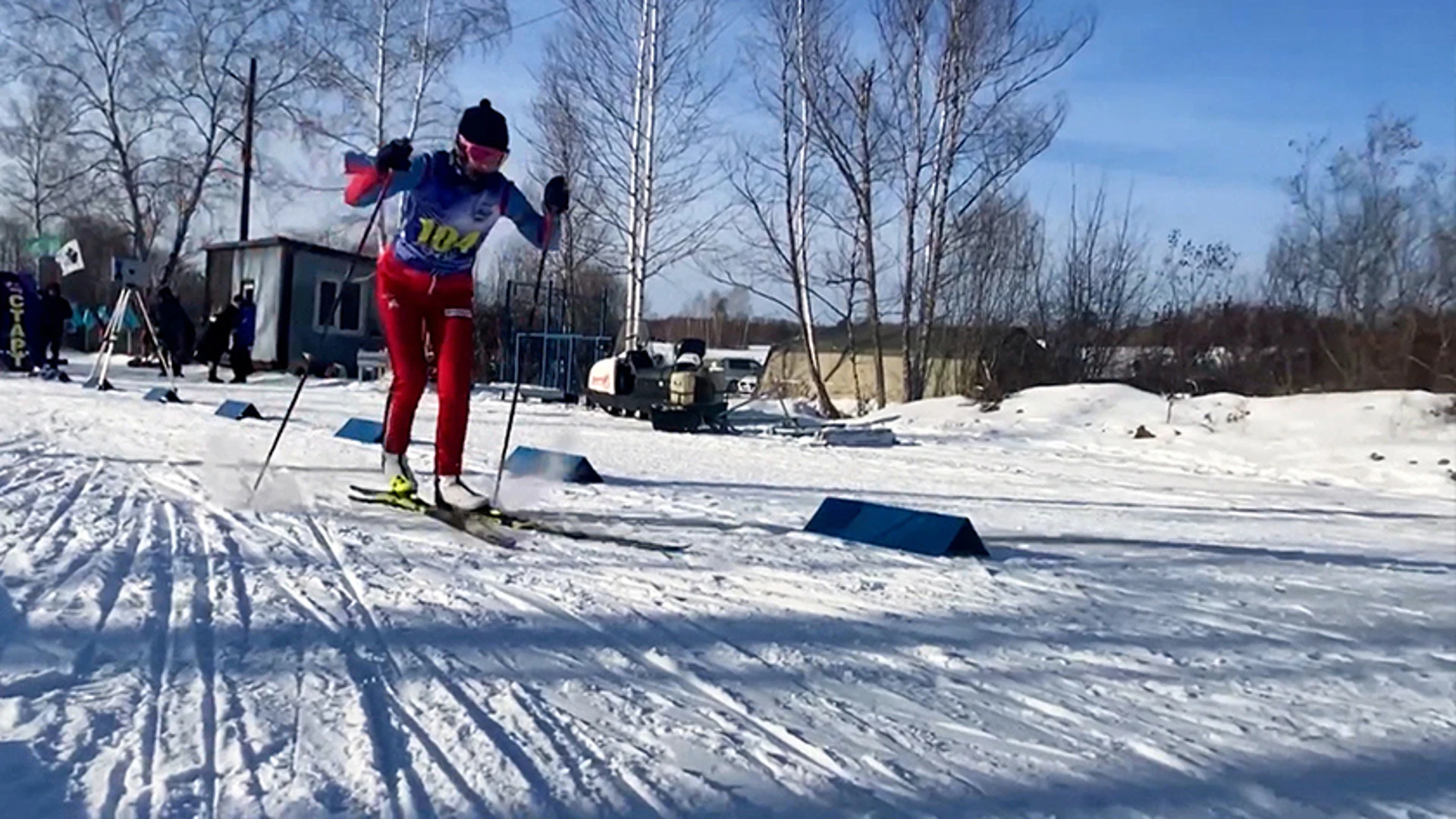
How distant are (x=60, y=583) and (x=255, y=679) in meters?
1.16

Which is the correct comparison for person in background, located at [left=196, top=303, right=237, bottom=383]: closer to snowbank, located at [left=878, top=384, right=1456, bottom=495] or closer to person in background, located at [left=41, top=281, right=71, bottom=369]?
person in background, located at [left=41, top=281, right=71, bottom=369]

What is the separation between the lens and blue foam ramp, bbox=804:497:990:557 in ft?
16.0

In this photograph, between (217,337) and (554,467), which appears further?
(217,337)

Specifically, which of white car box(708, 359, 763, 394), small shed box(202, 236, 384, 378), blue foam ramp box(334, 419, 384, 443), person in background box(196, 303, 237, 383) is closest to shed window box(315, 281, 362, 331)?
small shed box(202, 236, 384, 378)

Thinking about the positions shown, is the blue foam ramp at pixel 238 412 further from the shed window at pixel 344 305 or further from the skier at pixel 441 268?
the shed window at pixel 344 305

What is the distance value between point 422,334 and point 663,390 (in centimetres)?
939

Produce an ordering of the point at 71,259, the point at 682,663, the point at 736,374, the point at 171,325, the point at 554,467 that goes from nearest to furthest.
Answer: the point at 682,663
the point at 554,467
the point at 71,259
the point at 171,325
the point at 736,374

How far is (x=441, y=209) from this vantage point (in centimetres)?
546

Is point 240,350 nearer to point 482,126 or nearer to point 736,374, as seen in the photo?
point 736,374

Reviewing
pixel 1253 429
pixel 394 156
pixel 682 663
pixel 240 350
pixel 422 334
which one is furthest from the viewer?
pixel 240 350

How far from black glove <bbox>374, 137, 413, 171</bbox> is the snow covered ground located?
1.47 metres

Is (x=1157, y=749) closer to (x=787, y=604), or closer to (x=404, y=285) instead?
(x=787, y=604)

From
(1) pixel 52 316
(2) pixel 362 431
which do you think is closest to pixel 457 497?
(2) pixel 362 431

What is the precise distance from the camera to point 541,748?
7.78 ft
